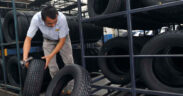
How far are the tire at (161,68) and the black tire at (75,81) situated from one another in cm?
72

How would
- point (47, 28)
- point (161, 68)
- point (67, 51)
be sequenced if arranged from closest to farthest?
1. point (161, 68)
2. point (47, 28)
3. point (67, 51)

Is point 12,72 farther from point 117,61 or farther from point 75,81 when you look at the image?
point 117,61

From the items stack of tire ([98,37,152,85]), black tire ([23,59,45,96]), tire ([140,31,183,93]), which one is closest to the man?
black tire ([23,59,45,96])

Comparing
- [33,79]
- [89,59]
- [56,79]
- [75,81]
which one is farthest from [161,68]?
[89,59]

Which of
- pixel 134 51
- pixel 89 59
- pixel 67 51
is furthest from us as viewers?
pixel 89 59

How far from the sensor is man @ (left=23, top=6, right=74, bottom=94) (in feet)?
7.80

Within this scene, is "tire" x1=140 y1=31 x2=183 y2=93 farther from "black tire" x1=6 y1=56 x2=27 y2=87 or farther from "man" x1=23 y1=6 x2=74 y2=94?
"black tire" x1=6 y1=56 x2=27 y2=87

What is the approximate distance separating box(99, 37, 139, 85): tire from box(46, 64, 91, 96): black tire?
49cm

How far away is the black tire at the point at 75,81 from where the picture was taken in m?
2.01

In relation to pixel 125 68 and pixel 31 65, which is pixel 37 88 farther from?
pixel 125 68

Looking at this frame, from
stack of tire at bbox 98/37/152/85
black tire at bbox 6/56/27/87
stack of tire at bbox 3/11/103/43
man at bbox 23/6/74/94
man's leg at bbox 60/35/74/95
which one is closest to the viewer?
man at bbox 23/6/74/94

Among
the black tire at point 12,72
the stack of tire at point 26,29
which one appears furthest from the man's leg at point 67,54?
the black tire at point 12,72

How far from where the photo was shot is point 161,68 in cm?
208

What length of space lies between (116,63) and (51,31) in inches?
47.6
